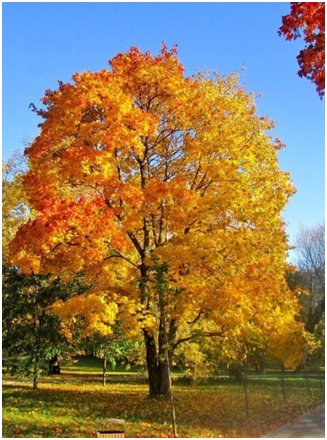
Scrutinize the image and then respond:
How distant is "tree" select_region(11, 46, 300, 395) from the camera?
10.8m

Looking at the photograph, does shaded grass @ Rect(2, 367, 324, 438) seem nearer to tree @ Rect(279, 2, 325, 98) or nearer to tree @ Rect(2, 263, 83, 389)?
tree @ Rect(2, 263, 83, 389)

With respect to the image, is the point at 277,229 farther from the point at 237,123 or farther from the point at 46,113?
the point at 46,113

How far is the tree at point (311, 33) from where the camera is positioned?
6.77 metres

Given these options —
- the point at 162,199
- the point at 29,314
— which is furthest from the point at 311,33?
the point at 29,314

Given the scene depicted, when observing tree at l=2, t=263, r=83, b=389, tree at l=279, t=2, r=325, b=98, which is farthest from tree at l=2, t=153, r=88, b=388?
tree at l=279, t=2, r=325, b=98

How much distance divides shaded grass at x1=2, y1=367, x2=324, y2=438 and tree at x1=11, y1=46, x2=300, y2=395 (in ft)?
4.77

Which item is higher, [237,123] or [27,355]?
[237,123]

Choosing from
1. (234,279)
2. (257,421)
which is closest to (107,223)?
(234,279)

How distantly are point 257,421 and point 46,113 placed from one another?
33.2 feet

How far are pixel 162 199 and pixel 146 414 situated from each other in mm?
5567

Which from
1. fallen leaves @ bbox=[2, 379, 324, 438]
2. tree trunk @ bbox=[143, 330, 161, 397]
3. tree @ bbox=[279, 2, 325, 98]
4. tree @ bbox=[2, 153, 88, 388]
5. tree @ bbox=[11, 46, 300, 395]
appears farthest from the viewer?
tree @ bbox=[2, 153, 88, 388]

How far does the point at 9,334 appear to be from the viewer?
54.7ft

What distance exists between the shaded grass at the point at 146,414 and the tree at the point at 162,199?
1454 mm

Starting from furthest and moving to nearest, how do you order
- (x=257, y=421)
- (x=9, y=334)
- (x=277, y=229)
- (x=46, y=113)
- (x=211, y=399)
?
1. (x=9, y=334)
2. (x=211, y=399)
3. (x=46, y=113)
4. (x=277, y=229)
5. (x=257, y=421)
